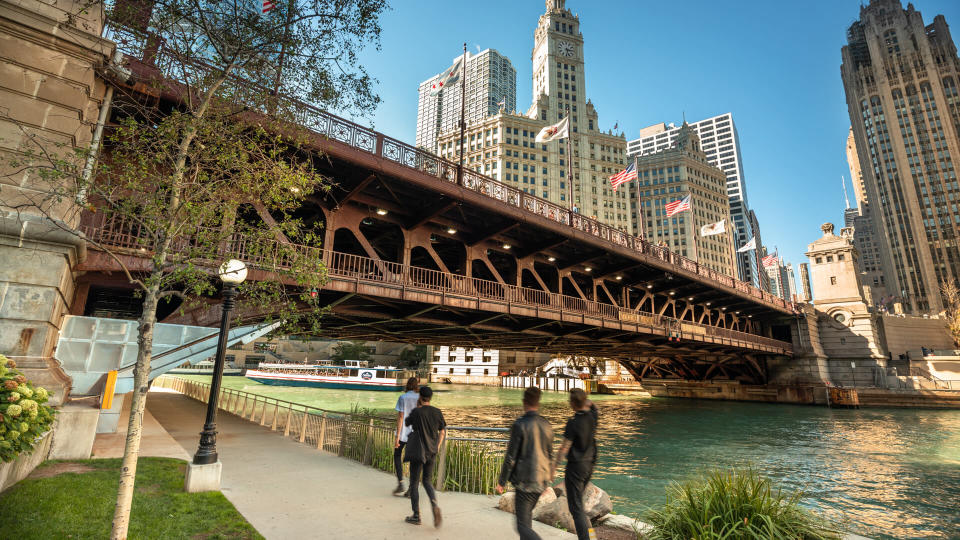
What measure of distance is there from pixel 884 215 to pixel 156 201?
151 meters

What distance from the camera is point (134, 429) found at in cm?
459

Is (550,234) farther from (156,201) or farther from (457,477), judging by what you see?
(156,201)

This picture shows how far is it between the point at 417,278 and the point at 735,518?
18.6m

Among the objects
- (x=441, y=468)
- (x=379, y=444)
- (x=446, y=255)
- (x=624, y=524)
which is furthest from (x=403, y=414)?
(x=446, y=255)

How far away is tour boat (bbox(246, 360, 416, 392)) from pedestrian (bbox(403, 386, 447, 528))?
187 ft

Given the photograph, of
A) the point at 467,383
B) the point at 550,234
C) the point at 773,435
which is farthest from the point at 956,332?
the point at 467,383

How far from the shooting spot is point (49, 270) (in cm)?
908

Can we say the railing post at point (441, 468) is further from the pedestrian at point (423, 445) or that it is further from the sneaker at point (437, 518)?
the sneaker at point (437, 518)

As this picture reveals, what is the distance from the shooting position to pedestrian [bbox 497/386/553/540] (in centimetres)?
480

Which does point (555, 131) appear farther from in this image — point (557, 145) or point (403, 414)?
point (557, 145)

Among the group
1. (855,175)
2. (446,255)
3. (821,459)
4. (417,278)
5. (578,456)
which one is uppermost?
(855,175)

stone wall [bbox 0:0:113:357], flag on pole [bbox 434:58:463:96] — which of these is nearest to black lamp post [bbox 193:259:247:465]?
stone wall [bbox 0:0:113:357]

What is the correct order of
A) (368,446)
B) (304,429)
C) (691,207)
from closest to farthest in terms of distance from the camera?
(368,446)
(304,429)
(691,207)

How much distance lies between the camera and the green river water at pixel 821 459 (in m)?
10.6
